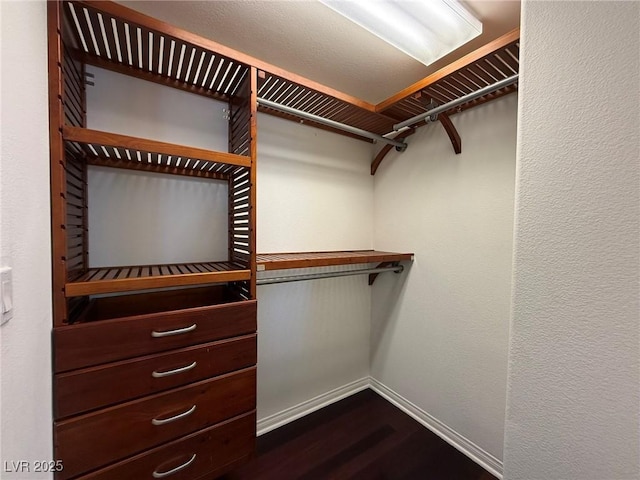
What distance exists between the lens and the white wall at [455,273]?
135 cm

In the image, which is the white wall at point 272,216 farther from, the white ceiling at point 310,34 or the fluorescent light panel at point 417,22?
the fluorescent light panel at point 417,22

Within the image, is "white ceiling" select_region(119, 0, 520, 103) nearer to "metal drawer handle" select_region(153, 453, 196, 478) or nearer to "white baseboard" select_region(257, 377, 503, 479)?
"metal drawer handle" select_region(153, 453, 196, 478)

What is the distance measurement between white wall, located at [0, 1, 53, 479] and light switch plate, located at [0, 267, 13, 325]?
17mm

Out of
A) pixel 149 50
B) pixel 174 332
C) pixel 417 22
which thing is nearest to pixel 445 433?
pixel 174 332

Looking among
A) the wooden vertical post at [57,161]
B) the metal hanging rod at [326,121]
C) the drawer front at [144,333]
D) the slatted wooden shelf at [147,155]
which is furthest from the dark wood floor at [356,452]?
the metal hanging rod at [326,121]

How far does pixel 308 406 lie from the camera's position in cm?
180

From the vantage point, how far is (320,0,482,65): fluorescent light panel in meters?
0.96

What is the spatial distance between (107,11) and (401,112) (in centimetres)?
137

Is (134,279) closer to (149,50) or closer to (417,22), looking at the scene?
(149,50)

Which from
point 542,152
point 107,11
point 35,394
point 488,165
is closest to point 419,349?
point 488,165

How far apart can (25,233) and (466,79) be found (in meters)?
1.66

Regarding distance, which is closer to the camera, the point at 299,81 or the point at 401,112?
the point at 299,81

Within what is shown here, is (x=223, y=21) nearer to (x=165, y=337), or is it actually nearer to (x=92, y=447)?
(x=165, y=337)

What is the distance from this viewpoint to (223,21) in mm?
1122
